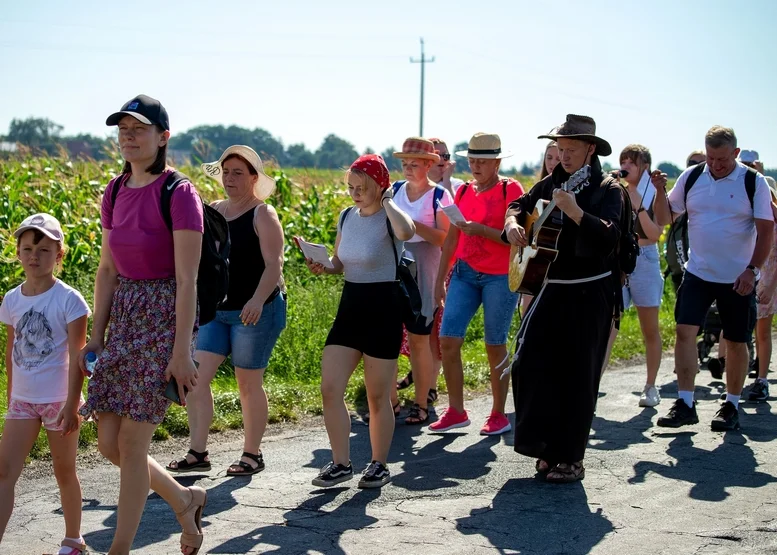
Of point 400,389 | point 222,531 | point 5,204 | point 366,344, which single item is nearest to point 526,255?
point 366,344

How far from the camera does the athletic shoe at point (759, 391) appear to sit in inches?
356

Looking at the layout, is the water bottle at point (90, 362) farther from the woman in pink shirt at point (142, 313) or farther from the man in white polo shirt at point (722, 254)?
the man in white polo shirt at point (722, 254)

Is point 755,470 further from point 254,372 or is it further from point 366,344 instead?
point 254,372

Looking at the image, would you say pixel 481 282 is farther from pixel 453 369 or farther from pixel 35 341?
pixel 35 341

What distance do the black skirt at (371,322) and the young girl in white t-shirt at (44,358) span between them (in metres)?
1.84

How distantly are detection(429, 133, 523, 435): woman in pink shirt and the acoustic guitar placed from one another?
44.5 inches

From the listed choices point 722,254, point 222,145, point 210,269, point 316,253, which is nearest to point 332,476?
point 316,253

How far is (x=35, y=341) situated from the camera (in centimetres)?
489

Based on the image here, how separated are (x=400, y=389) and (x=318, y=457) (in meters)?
2.34

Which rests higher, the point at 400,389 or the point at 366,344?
the point at 366,344

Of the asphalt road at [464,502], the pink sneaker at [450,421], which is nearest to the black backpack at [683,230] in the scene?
the asphalt road at [464,502]

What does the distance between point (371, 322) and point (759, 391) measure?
4334 mm

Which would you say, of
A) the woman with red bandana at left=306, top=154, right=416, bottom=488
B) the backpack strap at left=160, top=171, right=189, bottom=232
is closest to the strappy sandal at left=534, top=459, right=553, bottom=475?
the woman with red bandana at left=306, top=154, right=416, bottom=488

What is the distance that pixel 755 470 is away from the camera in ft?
21.8
